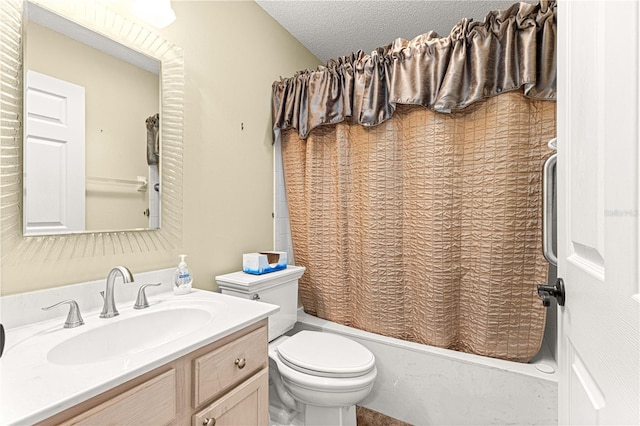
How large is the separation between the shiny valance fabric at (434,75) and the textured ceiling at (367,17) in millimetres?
321

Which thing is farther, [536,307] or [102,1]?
[536,307]

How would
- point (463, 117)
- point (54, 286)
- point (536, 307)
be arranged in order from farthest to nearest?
point (463, 117) < point (536, 307) < point (54, 286)

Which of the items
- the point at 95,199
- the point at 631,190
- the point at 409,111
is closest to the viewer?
the point at 631,190

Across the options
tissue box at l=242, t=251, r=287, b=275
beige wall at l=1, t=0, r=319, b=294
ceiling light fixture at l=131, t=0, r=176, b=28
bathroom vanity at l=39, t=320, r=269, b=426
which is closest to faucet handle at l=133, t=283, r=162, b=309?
beige wall at l=1, t=0, r=319, b=294

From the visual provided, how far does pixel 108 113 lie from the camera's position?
4.02 ft

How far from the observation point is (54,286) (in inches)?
41.4

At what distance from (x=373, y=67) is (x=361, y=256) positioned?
1.11m

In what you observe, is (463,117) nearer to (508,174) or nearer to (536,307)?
(508,174)

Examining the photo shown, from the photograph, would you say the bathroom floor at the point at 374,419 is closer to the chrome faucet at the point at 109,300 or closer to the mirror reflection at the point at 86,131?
the chrome faucet at the point at 109,300

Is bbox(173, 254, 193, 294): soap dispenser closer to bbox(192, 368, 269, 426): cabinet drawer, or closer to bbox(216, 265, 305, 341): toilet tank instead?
bbox(216, 265, 305, 341): toilet tank

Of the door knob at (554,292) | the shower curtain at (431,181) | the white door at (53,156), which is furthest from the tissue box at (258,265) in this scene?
the door knob at (554,292)

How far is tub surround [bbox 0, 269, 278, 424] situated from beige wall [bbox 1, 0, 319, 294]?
0.35ft

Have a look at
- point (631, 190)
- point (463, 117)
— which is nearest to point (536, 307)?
point (463, 117)

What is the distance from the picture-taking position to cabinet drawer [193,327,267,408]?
0.88 meters
